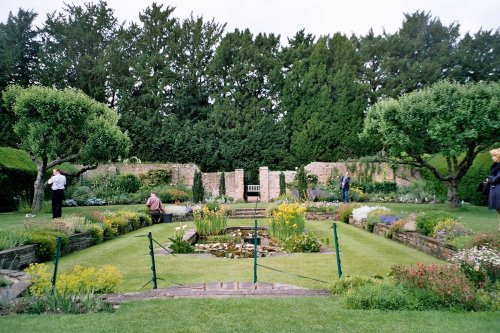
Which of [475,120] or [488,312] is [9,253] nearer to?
[488,312]

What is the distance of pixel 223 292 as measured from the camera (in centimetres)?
523

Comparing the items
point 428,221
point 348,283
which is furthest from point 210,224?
point 348,283

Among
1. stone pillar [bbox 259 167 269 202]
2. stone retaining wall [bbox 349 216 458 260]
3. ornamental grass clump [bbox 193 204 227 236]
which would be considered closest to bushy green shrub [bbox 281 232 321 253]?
stone retaining wall [bbox 349 216 458 260]

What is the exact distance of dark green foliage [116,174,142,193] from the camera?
2370 cm

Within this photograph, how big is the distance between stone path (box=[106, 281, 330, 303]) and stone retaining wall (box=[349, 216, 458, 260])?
3.46m

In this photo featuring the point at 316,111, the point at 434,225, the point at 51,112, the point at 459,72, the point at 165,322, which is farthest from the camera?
the point at 459,72

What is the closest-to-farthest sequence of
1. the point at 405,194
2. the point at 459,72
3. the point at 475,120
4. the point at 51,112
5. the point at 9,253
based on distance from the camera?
the point at 9,253, the point at 475,120, the point at 51,112, the point at 405,194, the point at 459,72

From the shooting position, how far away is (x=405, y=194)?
73.1ft

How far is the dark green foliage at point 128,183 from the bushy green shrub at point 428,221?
683 inches

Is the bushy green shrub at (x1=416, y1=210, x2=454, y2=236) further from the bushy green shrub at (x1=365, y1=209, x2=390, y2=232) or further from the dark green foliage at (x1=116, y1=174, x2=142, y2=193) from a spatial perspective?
the dark green foliage at (x1=116, y1=174, x2=142, y2=193)

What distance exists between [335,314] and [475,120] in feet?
40.4

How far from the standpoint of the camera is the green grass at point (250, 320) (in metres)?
3.97

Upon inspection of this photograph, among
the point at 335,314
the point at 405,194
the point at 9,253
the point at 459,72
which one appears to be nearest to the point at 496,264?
the point at 335,314

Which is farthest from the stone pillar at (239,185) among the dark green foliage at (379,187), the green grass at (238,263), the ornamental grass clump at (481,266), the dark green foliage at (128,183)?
the ornamental grass clump at (481,266)
